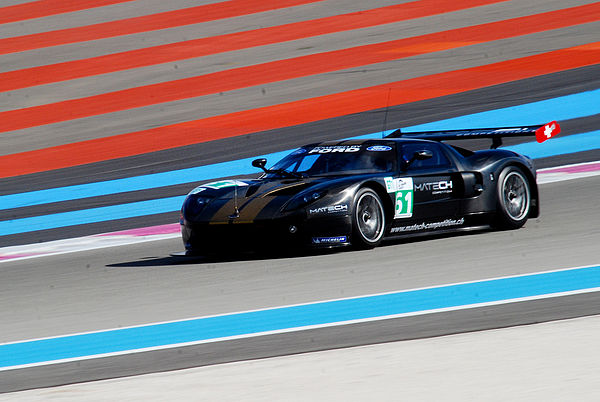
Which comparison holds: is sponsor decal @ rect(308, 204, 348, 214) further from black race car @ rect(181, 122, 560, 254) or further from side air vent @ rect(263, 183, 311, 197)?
side air vent @ rect(263, 183, 311, 197)

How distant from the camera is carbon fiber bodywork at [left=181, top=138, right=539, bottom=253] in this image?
Result: 856cm

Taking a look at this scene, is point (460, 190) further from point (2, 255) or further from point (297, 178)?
A: point (2, 255)

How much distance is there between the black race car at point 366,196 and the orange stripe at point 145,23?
1322 centimetres

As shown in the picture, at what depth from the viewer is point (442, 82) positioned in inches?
695

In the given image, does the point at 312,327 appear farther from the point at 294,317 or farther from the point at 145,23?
the point at 145,23

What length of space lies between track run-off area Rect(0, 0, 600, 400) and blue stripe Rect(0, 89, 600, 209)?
0.05 m

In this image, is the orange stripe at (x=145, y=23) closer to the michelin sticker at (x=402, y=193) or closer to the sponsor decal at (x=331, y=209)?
the michelin sticker at (x=402, y=193)

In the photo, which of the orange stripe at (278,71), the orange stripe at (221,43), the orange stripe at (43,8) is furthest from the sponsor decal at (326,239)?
the orange stripe at (43,8)

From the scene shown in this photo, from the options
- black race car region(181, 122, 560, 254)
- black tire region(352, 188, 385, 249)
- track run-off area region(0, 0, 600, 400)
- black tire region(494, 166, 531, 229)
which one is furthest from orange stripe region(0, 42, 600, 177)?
black tire region(352, 188, 385, 249)

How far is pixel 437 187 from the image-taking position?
30.9 feet

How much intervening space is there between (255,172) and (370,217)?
5.20 m

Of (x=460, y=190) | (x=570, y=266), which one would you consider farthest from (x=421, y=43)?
(x=570, y=266)

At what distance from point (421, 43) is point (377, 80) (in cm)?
230

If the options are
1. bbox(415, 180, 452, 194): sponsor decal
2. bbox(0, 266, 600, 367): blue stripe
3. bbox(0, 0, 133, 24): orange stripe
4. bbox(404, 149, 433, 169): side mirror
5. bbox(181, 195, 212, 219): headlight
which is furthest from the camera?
bbox(0, 0, 133, 24): orange stripe
